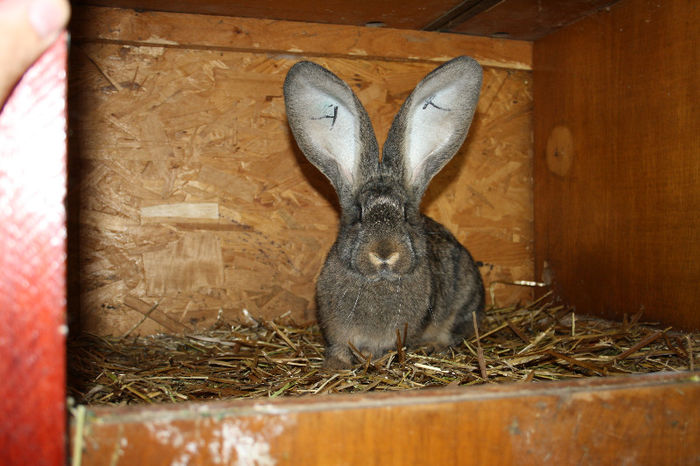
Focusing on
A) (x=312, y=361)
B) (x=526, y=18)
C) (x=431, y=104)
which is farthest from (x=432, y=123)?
(x=312, y=361)

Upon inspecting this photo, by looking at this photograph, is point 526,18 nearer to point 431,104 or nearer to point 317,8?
point 431,104

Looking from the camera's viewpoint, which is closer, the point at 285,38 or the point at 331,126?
the point at 331,126

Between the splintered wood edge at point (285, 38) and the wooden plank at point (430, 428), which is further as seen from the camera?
the splintered wood edge at point (285, 38)

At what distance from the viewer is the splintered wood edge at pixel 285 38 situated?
13.0 feet

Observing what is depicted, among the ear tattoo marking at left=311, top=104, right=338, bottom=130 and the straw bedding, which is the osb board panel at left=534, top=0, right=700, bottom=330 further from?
the ear tattoo marking at left=311, top=104, right=338, bottom=130

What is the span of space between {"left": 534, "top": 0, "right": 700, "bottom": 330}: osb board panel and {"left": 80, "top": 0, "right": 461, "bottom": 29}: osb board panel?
1103mm

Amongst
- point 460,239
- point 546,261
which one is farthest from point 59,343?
point 546,261

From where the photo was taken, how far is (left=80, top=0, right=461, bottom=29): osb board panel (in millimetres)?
3881

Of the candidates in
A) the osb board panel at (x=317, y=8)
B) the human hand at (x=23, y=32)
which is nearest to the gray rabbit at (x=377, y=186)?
the osb board panel at (x=317, y=8)

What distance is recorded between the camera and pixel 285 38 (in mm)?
4227

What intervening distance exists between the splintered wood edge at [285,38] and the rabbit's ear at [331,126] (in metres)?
0.86

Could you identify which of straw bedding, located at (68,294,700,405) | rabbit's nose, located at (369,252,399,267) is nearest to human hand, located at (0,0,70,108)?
straw bedding, located at (68,294,700,405)

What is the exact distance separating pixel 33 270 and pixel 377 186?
217cm

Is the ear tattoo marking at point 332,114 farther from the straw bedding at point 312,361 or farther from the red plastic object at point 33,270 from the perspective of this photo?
the red plastic object at point 33,270
